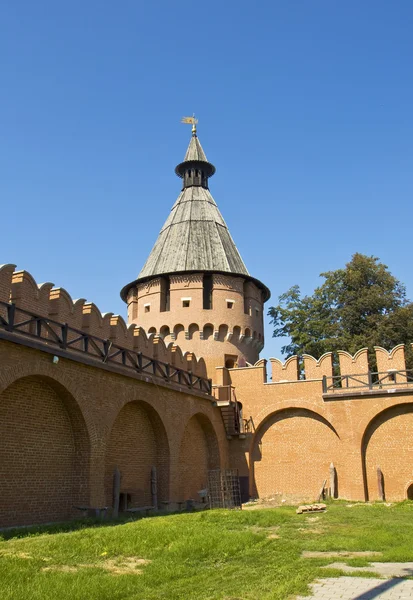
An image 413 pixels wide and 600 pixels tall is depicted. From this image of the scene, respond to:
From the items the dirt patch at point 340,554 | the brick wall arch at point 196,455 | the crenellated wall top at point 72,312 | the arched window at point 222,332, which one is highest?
the arched window at point 222,332

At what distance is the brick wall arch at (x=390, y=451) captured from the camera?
20.3 meters

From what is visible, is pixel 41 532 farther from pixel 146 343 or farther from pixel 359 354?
pixel 359 354

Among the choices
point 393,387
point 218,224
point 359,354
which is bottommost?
point 393,387

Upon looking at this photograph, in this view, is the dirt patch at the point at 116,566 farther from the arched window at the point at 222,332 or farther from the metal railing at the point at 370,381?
the arched window at the point at 222,332

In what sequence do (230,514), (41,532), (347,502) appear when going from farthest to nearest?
1. (347,502)
2. (230,514)
3. (41,532)

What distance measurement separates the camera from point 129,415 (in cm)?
1683

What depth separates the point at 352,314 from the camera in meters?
29.5

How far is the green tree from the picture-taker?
91.5 feet

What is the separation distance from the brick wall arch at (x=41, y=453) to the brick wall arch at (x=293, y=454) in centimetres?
1005

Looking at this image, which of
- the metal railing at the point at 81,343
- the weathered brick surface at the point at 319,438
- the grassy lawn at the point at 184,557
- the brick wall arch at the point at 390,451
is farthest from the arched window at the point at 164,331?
the grassy lawn at the point at 184,557

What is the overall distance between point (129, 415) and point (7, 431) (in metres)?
5.02

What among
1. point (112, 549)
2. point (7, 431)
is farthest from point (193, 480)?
point (112, 549)

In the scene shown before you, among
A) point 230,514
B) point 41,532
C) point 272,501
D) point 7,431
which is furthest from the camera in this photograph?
point 272,501

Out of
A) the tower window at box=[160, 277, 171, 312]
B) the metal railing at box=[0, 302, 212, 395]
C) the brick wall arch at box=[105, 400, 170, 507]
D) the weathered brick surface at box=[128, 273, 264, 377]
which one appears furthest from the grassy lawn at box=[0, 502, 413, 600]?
the tower window at box=[160, 277, 171, 312]
